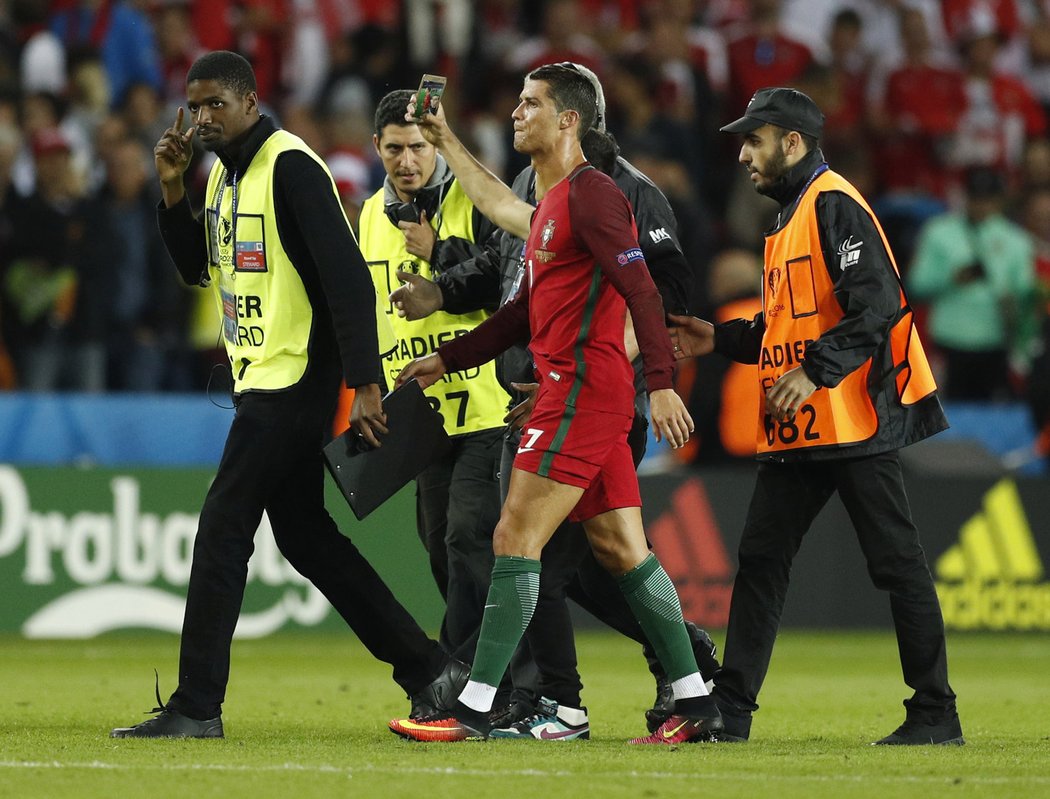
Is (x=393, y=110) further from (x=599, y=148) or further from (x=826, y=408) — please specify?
(x=826, y=408)

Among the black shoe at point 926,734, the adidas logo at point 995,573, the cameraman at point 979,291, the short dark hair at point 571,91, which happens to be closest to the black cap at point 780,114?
the short dark hair at point 571,91

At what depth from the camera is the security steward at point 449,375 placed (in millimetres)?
7242

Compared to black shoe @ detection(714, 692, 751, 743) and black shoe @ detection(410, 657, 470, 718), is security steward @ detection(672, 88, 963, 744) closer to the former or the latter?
black shoe @ detection(714, 692, 751, 743)

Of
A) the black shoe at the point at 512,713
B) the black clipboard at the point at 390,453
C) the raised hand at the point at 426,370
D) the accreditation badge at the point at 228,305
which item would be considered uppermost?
the accreditation badge at the point at 228,305

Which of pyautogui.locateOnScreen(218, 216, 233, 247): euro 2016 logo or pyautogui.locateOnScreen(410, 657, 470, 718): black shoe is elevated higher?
pyautogui.locateOnScreen(218, 216, 233, 247): euro 2016 logo

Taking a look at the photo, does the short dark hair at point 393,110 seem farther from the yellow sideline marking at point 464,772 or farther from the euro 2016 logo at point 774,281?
the yellow sideline marking at point 464,772

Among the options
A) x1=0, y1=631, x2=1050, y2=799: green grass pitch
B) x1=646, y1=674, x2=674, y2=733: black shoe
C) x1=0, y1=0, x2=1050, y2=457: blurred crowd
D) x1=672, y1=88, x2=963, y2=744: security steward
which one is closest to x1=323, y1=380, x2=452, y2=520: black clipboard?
x1=0, y1=631, x2=1050, y2=799: green grass pitch

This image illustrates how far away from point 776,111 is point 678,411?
139 cm

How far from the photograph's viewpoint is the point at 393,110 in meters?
7.64

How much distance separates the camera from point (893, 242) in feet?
53.8

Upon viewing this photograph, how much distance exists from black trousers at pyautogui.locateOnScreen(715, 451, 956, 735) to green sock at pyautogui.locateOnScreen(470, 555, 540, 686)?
867 millimetres

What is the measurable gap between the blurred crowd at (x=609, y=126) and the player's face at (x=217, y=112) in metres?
6.35

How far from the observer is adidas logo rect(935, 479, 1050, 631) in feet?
42.0

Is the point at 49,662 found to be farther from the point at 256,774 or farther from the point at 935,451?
the point at 935,451
